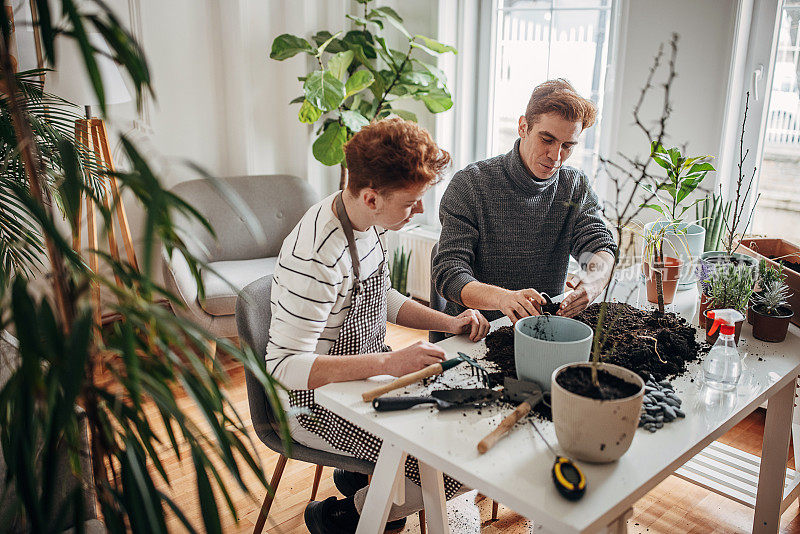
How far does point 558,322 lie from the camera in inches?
54.2

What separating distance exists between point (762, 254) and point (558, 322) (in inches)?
36.9

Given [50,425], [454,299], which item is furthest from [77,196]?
[454,299]

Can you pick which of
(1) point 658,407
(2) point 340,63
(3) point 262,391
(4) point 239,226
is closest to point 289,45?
(2) point 340,63

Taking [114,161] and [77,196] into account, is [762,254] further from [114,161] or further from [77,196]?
[114,161]

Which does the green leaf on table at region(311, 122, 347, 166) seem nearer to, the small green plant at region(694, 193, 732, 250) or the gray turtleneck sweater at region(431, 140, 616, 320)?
the gray turtleneck sweater at region(431, 140, 616, 320)

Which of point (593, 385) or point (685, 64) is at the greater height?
point (685, 64)

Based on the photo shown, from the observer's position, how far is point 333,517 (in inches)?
69.2

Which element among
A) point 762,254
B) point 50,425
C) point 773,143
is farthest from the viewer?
point 773,143

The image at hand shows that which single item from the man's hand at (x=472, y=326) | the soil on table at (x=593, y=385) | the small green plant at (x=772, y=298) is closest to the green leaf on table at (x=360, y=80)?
the man's hand at (x=472, y=326)

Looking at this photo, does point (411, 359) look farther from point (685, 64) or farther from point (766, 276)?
point (685, 64)

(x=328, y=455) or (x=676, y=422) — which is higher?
(x=676, y=422)

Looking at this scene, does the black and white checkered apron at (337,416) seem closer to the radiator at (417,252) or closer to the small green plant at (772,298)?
the small green plant at (772,298)

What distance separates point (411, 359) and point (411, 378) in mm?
71

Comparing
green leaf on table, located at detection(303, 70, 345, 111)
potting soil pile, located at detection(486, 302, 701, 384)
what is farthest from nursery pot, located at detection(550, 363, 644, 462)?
green leaf on table, located at detection(303, 70, 345, 111)
